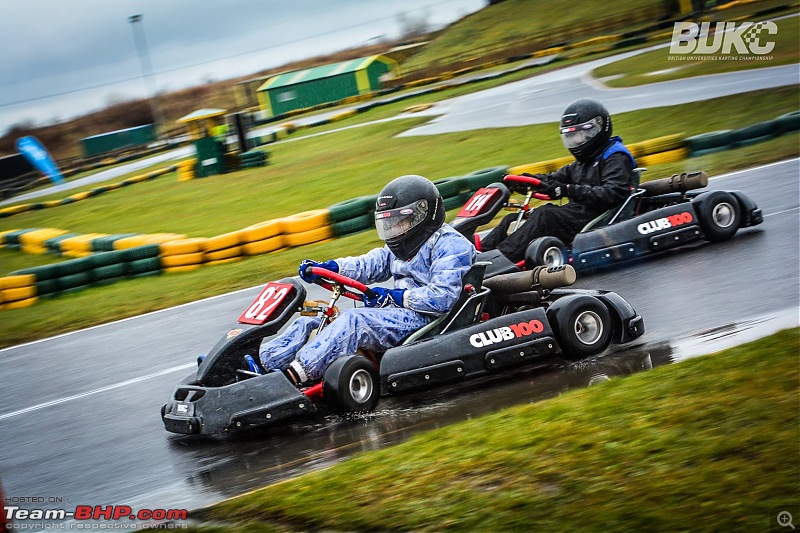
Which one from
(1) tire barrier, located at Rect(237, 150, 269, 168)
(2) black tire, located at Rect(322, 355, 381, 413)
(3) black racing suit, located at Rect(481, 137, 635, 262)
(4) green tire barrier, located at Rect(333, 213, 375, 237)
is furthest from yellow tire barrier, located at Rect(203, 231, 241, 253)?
(1) tire barrier, located at Rect(237, 150, 269, 168)

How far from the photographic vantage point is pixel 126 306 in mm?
11297

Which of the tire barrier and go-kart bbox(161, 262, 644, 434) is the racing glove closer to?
go-kart bbox(161, 262, 644, 434)

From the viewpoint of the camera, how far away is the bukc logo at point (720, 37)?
27062 mm

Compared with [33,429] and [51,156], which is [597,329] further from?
[51,156]

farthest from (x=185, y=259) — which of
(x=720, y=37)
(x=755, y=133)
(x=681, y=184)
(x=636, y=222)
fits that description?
(x=720, y=37)

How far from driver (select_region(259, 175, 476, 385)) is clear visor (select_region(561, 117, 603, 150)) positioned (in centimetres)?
309

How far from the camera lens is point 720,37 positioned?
92.7ft

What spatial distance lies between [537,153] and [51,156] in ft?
63.3

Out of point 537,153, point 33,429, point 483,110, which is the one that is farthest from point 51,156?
point 33,429

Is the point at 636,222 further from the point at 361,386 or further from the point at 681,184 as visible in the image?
the point at 361,386

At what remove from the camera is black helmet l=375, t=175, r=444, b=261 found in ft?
19.9

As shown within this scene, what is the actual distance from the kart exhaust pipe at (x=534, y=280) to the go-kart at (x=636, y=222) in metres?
1.79

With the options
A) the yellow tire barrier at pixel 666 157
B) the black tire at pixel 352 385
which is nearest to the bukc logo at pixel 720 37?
the yellow tire barrier at pixel 666 157

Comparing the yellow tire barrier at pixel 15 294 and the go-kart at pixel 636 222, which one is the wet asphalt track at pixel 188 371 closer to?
the go-kart at pixel 636 222
